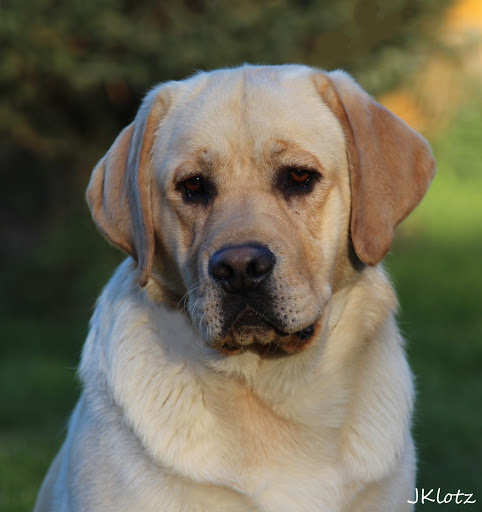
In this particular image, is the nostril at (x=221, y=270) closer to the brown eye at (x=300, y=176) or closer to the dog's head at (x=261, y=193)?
the dog's head at (x=261, y=193)

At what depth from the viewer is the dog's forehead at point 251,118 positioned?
3.83 metres

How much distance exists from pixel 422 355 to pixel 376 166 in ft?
23.8

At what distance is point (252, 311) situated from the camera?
359cm

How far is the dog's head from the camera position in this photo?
3.59 m

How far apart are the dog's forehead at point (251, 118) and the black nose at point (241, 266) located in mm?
521

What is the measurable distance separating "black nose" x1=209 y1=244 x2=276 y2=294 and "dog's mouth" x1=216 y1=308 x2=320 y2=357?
126 mm

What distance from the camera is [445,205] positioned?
685 inches
